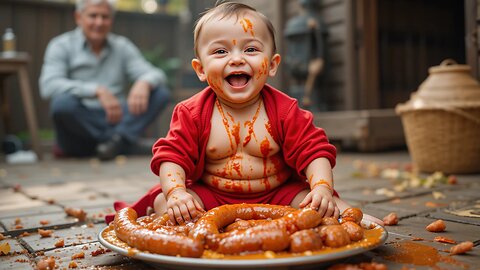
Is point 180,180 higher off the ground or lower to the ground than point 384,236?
higher

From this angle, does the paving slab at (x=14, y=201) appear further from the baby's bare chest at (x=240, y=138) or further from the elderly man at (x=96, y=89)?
the elderly man at (x=96, y=89)

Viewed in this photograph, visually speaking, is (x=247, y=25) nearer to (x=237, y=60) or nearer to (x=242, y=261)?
(x=237, y=60)

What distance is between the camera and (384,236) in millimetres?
1223

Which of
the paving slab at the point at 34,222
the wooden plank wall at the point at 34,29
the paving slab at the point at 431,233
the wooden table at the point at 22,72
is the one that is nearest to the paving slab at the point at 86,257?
the paving slab at the point at 34,222

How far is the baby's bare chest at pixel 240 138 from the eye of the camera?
5.41ft

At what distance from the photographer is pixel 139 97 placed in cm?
524

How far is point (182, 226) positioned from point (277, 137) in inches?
21.1

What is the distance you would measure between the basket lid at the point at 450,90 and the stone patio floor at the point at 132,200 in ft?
1.63

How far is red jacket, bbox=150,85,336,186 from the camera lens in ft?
5.16

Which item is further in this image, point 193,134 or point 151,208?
point 151,208

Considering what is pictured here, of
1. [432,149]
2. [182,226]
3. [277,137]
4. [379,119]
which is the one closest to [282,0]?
[379,119]

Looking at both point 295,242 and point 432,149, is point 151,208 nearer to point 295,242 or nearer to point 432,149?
point 295,242

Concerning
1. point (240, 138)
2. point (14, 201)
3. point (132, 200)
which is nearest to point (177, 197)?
point (240, 138)

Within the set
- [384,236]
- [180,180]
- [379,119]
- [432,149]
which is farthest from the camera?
[379,119]
